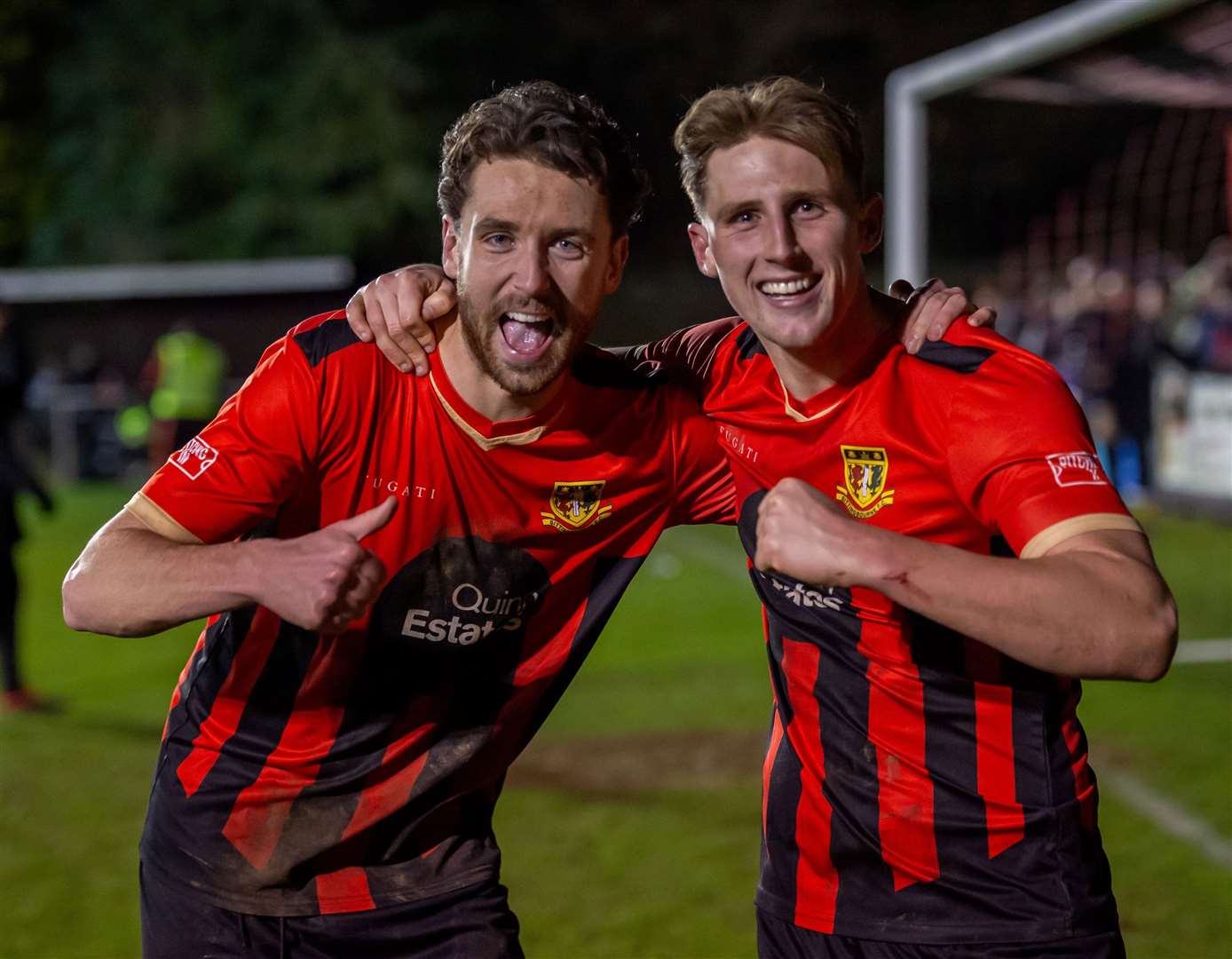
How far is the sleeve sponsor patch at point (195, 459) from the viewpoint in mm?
2662

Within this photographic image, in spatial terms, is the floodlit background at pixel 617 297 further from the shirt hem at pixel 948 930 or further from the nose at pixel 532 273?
the shirt hem at pixel 948 930

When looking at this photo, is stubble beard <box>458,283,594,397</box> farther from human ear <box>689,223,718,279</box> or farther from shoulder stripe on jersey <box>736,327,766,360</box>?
shoulder stripe on jersey <box>736,327,766,360</box>

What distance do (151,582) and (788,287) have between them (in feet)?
4.13

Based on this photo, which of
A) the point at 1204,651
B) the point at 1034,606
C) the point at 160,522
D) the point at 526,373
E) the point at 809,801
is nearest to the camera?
the point at 1034,606

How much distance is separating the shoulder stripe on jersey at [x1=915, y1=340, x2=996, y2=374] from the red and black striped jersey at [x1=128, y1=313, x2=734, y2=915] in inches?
26.7

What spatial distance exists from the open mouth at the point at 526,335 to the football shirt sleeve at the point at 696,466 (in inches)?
17.8

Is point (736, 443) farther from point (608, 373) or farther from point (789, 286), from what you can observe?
point (789, 286)

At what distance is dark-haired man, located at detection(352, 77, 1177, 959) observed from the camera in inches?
105

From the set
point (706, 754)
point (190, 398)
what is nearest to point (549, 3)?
point (190, 398)

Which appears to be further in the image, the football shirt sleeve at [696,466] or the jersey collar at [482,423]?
the football shirt sleeve at [696,466]

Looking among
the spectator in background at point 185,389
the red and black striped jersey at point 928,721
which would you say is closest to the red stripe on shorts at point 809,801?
the red and black striped jersey at point 928,721

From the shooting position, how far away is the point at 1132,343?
15727 millimetres

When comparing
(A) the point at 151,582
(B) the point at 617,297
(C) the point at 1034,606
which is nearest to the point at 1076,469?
(C) the point at 1034,606

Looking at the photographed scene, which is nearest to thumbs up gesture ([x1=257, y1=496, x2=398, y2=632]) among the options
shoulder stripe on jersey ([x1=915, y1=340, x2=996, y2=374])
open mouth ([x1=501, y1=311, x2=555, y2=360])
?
open mouth ([x1=501, y1=311, x2=555, y2=360])
